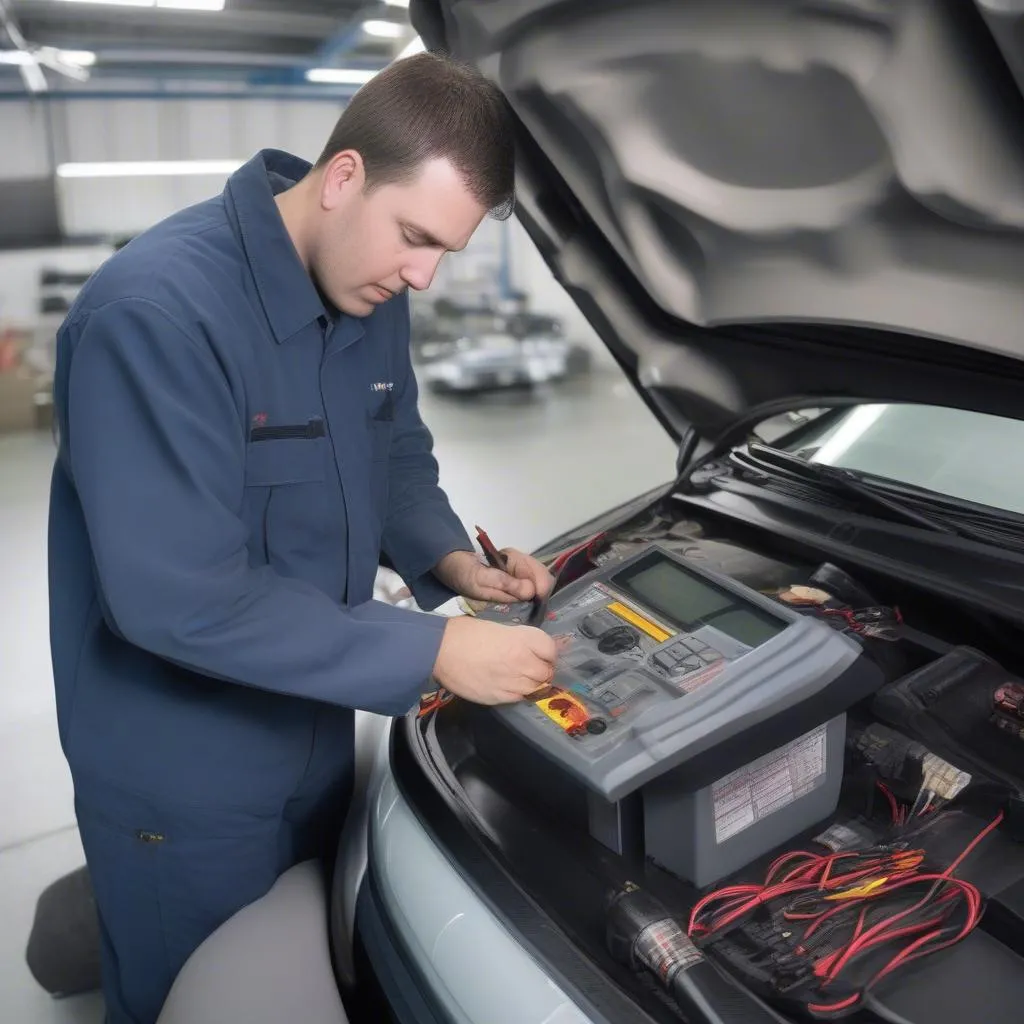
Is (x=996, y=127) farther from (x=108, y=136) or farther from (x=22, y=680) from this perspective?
(x=108, y=136)

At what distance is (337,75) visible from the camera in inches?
330

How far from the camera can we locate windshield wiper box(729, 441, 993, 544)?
1.25m

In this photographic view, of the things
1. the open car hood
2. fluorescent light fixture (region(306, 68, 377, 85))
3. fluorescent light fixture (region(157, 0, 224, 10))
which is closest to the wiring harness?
the open car hood

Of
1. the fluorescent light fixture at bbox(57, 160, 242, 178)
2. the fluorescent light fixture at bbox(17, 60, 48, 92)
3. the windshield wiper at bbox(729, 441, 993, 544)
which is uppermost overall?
the fluorescent light fixture at bbox(17, 60, 48, 92)

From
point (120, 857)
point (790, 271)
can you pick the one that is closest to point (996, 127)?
point (790, 271)

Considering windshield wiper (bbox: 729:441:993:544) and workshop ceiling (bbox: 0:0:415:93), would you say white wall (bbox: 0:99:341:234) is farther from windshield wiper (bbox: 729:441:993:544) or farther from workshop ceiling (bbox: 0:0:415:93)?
windshield wiper (bbox: 729:441:993:544)

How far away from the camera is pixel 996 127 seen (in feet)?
2.83

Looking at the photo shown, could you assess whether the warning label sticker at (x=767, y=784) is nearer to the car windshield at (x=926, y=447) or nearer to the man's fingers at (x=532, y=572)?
the man's fingers at (x=532, y=572)

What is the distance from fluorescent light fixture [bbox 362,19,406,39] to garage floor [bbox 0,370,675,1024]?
9.63 ft

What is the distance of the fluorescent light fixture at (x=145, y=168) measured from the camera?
342 inches

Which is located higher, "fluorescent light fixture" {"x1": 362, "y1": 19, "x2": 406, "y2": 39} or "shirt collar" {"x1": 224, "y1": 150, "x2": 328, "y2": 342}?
"fluorescent light fixture" {"x1": 362, "y1": 19, "x2": 406, "y2": 39}

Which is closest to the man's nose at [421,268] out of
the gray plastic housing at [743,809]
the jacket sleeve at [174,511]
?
the jacket sleeve at [174,511]

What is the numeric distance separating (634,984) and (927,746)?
444mm

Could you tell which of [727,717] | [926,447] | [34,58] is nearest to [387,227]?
[727,717]
